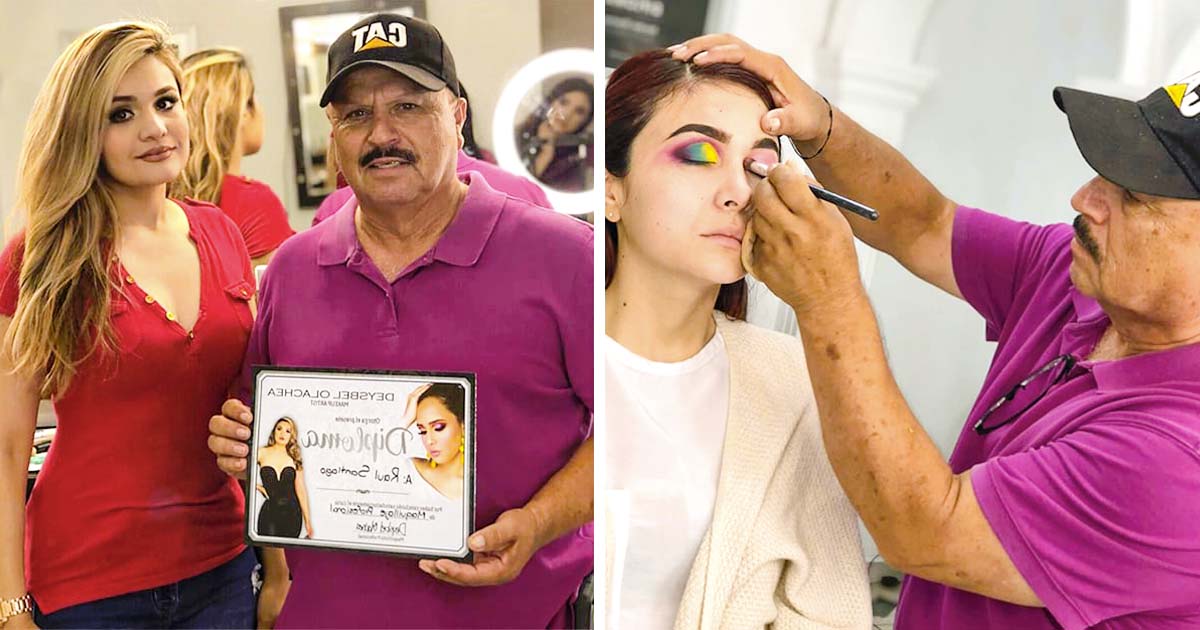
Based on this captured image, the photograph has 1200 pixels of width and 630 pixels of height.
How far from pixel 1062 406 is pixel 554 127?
87cm

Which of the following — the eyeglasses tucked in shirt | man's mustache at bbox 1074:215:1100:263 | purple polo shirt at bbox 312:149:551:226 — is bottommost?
the eyeglasses tucked in shirt

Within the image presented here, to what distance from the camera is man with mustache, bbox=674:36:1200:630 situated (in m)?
1.19

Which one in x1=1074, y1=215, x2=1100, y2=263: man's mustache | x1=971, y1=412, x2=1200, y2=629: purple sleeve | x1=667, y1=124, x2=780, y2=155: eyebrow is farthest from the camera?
x1=667, y1=124, x2=780, y2=155: eyebrow

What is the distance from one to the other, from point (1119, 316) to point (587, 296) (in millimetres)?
754

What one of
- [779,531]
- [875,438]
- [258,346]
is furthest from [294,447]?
[875,438]

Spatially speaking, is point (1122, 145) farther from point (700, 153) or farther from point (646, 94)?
point (646, 94)

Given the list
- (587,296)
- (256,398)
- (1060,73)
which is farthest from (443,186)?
(1060,73)

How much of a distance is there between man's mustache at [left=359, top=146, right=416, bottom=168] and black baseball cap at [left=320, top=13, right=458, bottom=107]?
0.11 meters

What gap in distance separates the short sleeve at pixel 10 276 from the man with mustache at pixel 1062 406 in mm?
1174

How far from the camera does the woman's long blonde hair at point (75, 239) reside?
5.38ft

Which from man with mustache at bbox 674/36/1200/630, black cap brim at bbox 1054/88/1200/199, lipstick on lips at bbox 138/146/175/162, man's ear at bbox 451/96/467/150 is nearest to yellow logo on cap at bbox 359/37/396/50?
man's ear at bbox 451/96/467/150

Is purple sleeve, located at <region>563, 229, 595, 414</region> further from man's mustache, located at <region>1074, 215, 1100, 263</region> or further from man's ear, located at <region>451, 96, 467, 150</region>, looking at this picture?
man's mustache, located at <region>1074, 215, 1100, 263</region>

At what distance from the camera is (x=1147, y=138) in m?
1.21

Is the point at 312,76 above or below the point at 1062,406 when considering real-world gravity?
above
